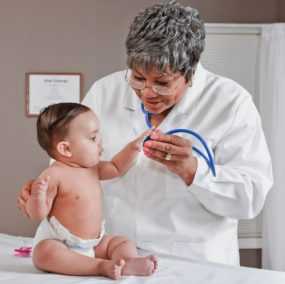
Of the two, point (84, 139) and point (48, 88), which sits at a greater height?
point (84, 139)

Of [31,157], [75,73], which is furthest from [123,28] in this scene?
[31,157]

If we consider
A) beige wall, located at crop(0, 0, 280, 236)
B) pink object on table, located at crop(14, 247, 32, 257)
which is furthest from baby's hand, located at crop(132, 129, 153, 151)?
beige wall, located at crop(0, 0, 280, 236)

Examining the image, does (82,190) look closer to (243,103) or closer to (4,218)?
(243,103)

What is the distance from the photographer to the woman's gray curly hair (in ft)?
5.63

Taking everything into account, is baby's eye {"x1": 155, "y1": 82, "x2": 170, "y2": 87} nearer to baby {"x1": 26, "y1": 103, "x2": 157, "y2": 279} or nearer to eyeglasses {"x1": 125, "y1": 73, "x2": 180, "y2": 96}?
eyeglasses {"x1": 125, "y1": 73, "x2": 180, "y2": 96}

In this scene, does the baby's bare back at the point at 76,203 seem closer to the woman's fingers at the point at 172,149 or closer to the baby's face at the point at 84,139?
the baby's face at the point at 84,139

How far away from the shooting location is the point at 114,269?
1.53 meters

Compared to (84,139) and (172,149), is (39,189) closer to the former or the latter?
(84,139)

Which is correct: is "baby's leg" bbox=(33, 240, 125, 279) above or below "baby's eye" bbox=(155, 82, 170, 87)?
below

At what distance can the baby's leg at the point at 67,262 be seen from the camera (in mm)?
1561

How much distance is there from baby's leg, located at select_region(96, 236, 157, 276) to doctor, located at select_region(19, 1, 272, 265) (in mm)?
200

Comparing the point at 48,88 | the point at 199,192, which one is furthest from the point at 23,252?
the point at 48,88

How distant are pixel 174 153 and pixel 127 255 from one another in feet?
0.95

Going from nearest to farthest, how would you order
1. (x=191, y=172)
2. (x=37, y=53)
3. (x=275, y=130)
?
(x=191, y=172) → (x=275, y=130) → (x=37, y=53)
